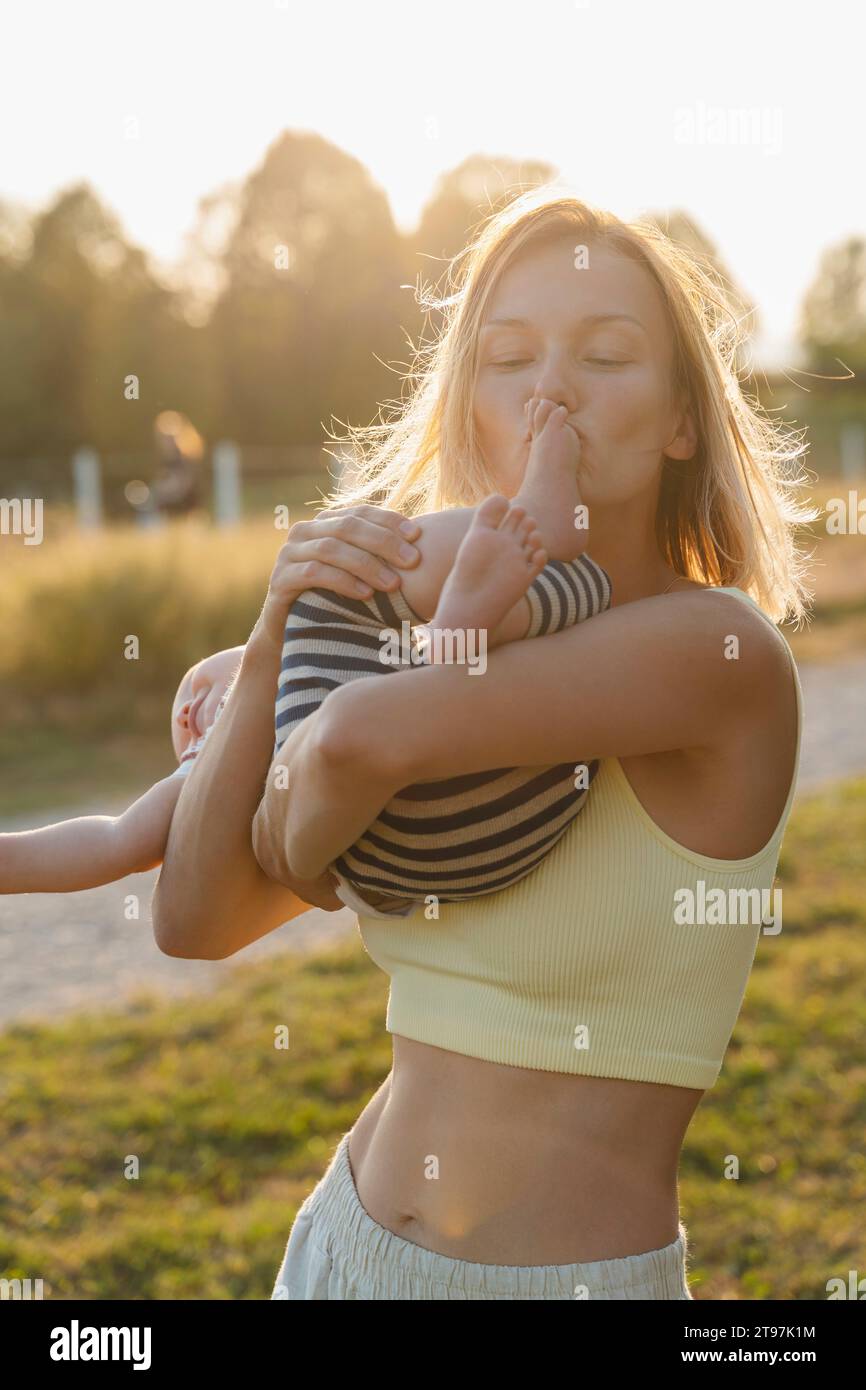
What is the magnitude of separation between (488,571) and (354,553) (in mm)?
145

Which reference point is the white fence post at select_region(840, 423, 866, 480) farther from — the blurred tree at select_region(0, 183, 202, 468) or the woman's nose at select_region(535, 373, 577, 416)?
the woman's nose at select_region(535, 373, 577, 416)

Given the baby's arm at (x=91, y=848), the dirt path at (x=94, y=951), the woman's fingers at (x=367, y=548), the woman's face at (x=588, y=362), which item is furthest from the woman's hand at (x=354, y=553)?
the dirt path at (x=94, y=951)

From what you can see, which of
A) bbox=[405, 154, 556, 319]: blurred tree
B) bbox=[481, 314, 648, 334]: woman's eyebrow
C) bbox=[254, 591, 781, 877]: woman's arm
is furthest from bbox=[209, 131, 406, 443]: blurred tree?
bbox=[254, 591, 781, 877]: woman's arm

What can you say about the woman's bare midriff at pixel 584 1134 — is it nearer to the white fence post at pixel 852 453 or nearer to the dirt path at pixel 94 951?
the dirt path at pixel 94 951

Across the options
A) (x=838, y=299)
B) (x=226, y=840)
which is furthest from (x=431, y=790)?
(x=838, y=299)

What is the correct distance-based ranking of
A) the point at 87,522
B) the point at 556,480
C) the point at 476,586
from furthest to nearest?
the point at 87,522 < the point at 556,480 < the point at 476,586

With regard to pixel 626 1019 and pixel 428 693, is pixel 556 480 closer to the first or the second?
pixel 428 693

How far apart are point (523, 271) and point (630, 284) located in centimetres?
12

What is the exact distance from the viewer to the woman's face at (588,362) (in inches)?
57.7

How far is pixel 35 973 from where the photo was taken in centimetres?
566

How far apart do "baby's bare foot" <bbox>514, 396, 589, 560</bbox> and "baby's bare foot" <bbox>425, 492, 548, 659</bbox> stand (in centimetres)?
6

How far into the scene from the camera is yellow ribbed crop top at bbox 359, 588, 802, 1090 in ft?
4.68

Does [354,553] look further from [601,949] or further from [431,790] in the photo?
[601,949]
